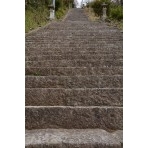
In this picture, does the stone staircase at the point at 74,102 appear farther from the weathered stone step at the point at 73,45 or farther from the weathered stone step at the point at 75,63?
the weathered stone step at the point at 73,45

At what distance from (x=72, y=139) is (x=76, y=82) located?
46.2 inches

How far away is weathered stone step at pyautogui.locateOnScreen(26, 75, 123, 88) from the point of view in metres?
3.43

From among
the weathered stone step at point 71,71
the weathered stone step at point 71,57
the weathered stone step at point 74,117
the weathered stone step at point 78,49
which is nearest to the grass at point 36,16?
the weathered stone step at point 78,49

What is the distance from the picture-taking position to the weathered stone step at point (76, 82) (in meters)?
3.43

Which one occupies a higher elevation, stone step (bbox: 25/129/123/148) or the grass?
the grass

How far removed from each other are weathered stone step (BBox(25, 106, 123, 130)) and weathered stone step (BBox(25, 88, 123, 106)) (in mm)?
324

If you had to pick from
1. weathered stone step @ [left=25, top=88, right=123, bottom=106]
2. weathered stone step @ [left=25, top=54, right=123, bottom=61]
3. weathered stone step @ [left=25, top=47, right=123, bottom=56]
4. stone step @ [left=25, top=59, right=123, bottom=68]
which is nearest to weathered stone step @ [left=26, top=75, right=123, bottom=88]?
weathered stone step @ [left=25, top=88, right=123, bottom=106]

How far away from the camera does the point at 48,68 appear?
12.8ft

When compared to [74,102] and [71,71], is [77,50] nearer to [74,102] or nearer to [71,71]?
[71,71]

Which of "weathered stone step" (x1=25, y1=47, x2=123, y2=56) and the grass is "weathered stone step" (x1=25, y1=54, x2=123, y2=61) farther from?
the grass
